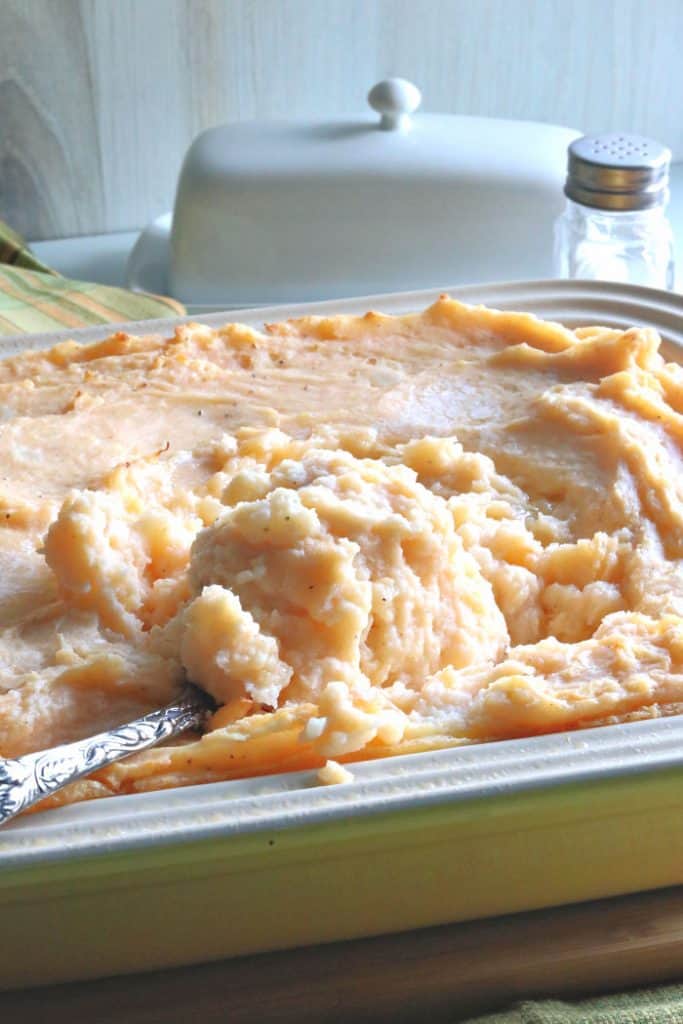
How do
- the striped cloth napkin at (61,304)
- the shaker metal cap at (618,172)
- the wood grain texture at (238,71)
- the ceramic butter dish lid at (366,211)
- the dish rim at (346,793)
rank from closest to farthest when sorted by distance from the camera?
the dish rim at (346,793), the shaker metal cap at (618,172), the striped cloth napkin at (61,304), the ceramic butter dish lid at (366,211), the wood grain texture at (238,71)

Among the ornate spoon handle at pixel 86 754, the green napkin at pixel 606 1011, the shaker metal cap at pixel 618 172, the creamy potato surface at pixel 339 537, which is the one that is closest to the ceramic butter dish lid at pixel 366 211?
the shaker metal cap at pixel 618 172

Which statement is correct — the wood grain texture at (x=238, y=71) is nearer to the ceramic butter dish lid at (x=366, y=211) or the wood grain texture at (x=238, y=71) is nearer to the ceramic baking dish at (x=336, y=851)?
the ceramic butter dish lid at (x=366, y=211)

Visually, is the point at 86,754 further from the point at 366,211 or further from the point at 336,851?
the point at 366,211

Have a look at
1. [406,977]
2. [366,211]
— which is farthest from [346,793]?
[366,211]

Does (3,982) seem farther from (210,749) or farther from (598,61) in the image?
(598,61)

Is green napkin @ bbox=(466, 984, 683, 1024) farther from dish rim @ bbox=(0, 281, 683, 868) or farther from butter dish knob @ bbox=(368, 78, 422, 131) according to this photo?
butter dish knob @ bbox=(368, 78, 422, 131)

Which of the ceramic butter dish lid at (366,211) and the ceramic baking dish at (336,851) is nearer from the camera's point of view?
the ceramic baking dish at (336,851)

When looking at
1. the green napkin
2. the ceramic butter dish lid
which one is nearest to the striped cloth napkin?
the ceramic butter dish lid

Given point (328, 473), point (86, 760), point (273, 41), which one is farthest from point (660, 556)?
point (273, 41)
